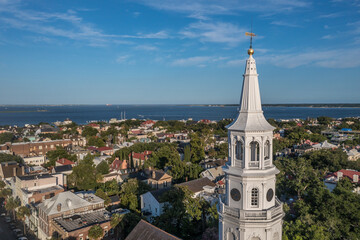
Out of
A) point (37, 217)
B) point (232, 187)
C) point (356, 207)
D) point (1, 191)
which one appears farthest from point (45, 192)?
point (356, 207)

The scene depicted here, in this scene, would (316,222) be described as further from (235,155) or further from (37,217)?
(37,217)

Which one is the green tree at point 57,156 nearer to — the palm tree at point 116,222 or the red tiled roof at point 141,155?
the red tiled roof at point 141,155

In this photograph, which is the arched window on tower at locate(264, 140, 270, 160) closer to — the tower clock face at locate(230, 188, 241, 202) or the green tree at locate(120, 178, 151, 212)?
the tower clock face at locate(230, 188, 241, 202)

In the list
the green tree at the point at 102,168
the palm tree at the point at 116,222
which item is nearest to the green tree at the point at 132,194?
the palm tree at the point at 116,222

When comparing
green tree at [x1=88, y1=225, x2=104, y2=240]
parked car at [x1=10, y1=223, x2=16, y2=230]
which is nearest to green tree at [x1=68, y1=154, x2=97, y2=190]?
parked car at [x1=10, y1=223, x2=16, y2=230]

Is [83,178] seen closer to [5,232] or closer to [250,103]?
[5,232]

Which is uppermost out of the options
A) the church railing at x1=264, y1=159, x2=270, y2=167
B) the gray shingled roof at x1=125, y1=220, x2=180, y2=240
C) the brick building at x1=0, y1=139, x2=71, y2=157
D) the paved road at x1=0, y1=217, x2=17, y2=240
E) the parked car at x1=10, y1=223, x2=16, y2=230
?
the church railing at x1=264, y1=159, x2=270, y2=167

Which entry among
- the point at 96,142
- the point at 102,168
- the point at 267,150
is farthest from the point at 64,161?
the point at 267,150
